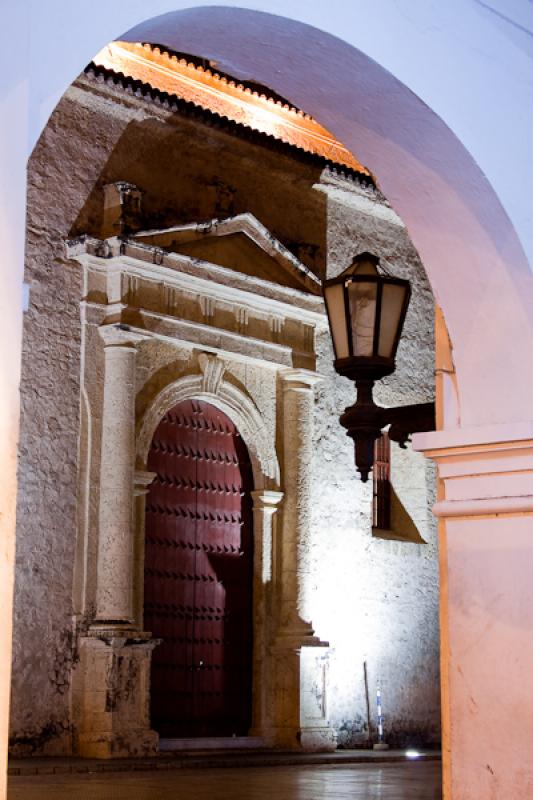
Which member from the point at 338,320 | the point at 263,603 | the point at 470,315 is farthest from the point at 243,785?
the point at 470,315

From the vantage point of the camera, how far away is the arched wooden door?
14164mm

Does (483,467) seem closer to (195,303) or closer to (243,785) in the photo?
(243,785)

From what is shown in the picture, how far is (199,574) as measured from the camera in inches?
577

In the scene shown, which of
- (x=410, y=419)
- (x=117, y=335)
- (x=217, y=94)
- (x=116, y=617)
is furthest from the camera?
(x=217, y=94)

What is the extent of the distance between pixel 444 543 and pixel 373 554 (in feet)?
37.2

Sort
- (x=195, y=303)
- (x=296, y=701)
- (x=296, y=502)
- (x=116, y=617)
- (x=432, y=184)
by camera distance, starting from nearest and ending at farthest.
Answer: (x=432, y=184) → (x=116, y=617) → (x=195, y=303) → (x=296, y=701) → (x=296, y=502)

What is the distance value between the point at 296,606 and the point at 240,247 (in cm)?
392

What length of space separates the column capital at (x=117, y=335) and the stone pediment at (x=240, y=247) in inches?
35.8

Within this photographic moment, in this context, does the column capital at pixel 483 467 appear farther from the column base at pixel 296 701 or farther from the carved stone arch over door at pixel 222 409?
the column base at pixel 296 701

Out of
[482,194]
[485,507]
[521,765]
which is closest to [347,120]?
[482,194]

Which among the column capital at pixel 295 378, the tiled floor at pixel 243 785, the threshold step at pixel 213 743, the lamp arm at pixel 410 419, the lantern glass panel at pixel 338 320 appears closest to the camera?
the lamp arm at pixel 410 419

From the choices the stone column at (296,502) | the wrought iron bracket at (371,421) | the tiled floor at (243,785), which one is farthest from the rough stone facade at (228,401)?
the wrought iron bracket at (371,421)

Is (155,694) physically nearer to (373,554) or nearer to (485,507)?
(373,554)

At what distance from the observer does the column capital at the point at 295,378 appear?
1565 centimetres
